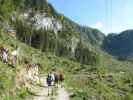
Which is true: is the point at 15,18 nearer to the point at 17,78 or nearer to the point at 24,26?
the point at 24,26

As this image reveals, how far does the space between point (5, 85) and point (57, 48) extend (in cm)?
13598

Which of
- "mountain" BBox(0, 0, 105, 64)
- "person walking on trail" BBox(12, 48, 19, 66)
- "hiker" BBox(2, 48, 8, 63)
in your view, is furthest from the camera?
"mountain" BBox(0, 0, 105, 64)

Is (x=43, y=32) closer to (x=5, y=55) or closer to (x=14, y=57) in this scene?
(x=14, y=57)

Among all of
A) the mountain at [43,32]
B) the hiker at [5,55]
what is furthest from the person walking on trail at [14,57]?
the mountain at [43,32]

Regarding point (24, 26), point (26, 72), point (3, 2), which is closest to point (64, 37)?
point (24, 26)

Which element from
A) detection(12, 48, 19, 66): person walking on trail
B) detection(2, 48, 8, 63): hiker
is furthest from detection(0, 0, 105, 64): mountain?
detection(2, 48, 8, 63): hiker

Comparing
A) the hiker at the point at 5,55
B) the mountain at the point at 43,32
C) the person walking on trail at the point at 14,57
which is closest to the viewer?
the hiker at the point at 5,55

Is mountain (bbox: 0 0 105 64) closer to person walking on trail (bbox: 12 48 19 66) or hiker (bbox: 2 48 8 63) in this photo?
person walking on trail (bbox: 12 48 19 66)

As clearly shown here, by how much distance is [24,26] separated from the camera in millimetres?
132750

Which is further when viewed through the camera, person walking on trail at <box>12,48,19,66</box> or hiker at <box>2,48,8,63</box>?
person walking on trail at <box>12,48,19,66</box>

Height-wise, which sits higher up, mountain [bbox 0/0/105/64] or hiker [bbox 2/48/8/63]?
mountain [bbox 0/0/105/64]

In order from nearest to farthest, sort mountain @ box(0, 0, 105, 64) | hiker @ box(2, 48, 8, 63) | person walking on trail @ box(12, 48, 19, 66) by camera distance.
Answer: hiker @ box(2, 48, 8, 63)
person walking on trail @ box(12, 48, 19, 66)
mountain @ box(0, 0, 105, 64)

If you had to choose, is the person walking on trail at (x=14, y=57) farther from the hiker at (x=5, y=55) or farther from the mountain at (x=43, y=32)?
the mountain at (x=43, y=32)

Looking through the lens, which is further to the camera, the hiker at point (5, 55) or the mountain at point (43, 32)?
the mountain at point (43, 32)
